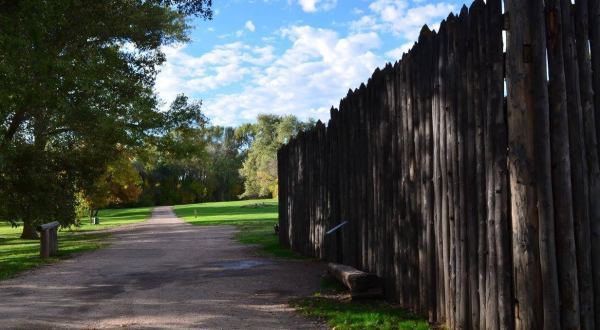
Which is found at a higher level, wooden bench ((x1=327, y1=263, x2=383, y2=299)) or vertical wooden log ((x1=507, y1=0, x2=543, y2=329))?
vertical wooden log ((x1=507, y1=0, x2=543, y2=329))

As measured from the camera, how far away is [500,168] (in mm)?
4855

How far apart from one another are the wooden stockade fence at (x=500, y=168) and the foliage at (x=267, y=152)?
265 ft

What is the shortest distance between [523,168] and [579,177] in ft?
1.46

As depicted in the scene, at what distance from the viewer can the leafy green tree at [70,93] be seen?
41.8 feet

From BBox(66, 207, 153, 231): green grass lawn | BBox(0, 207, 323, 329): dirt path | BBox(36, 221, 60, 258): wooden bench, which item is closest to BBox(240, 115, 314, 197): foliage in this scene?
BBox(66, 207, 153, 231): green grass lawn

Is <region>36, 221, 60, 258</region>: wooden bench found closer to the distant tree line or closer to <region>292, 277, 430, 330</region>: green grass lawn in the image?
the distant tree line

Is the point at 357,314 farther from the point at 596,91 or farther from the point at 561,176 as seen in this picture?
the point at 596,91

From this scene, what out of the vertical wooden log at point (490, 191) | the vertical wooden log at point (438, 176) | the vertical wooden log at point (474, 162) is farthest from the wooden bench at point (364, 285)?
the vertical wooden log at point (490, 191)

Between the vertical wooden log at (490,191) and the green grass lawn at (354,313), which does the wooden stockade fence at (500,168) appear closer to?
the vertical wooden log at (490,191)

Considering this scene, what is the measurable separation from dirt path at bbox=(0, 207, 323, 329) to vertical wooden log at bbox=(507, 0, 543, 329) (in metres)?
2.69

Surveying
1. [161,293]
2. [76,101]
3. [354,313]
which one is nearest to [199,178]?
[76,101]

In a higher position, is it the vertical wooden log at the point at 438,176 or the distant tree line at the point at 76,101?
the distant tree line at the point at 76,101

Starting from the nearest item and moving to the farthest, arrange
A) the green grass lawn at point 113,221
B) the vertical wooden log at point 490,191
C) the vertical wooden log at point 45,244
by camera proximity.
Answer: the vertical wooden log at point 490,191 < the vertical wooden log at point 45,244 < the green grass lawn at point 113,221

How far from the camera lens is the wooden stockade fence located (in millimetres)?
4523
